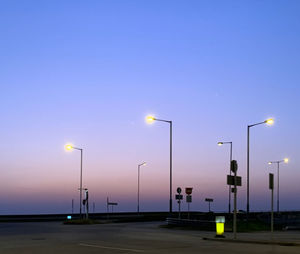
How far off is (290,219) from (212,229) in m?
46.0

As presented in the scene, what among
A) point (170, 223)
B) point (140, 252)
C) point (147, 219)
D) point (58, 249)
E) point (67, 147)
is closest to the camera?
point (140, 252)

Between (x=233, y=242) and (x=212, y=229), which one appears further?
(x=212, y=229)

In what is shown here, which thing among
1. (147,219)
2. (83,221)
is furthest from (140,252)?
(147,219)

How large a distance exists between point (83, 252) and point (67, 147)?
33.5 m

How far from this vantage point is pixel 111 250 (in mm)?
18844

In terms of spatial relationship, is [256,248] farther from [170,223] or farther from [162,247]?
[170,223]

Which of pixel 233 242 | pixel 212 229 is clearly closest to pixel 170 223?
pixel 212 229

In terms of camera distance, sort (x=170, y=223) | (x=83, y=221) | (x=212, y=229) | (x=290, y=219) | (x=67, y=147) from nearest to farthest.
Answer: (x=212, y=229), (x=170, y=223), (x=83, y=221), (x=67, y=147), (x=290, y=219)

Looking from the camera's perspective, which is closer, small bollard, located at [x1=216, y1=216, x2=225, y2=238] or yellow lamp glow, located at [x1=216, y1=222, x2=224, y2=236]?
small bollard, located at [x1=216, y1=216, x2=225, y2=238]

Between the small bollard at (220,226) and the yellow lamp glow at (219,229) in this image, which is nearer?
the small bollard at (220,226)

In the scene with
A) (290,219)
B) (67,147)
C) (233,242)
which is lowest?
(290,219)

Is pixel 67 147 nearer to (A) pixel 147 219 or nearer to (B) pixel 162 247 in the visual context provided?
(A) pixel 147 219

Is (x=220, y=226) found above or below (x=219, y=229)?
above

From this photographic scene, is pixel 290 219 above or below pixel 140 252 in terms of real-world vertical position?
below
